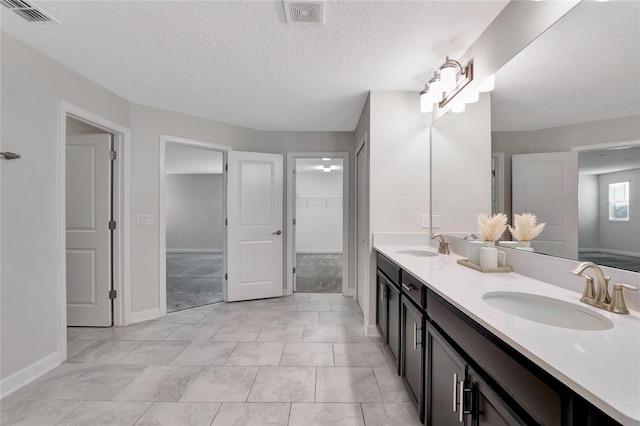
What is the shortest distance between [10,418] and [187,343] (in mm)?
1083

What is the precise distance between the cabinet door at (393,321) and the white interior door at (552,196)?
88cm

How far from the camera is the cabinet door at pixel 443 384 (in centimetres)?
103

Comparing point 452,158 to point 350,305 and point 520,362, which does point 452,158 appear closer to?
point 520,362

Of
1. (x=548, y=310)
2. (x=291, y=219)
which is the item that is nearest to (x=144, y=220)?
(x=291, y=219)

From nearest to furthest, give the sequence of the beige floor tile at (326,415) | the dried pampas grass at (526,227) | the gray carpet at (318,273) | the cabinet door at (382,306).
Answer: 1. the dried pampas grass at (526,227)
2. the beige floor tile at (326,415)
3. the cabinet door at (382,306)
4. the gray carpet at (318,273)

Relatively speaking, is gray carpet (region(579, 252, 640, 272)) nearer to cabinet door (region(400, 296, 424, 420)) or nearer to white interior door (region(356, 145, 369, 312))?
cabinet door (region(400, 296, 424, 420))

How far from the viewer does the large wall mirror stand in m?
0.95

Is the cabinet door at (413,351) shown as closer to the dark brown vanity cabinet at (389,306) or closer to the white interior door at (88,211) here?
the dark brown vanity cabinet at (389,306)

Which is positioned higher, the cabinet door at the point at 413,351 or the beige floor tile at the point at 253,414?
the cabinet door at the point at 413,351

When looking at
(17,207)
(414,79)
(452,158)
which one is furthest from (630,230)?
(17,207)

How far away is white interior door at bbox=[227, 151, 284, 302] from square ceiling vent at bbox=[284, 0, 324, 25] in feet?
7.23

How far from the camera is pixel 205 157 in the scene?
6.45m

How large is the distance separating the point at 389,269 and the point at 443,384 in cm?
96

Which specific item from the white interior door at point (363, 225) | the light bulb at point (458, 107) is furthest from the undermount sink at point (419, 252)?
the light bulb at point (458, 107)
